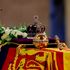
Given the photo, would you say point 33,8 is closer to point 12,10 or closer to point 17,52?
point 12,10

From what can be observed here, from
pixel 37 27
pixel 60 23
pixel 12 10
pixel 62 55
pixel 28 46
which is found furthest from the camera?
pixel 12 10

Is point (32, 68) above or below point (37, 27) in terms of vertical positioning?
below

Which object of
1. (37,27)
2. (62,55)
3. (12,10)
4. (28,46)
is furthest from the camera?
(12,10)

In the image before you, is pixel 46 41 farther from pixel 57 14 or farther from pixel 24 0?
pixel 24 0

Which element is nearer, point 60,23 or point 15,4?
point 60,23

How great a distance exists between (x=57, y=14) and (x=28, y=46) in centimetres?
239

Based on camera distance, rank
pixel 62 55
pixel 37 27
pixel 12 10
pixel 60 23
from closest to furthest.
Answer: pixel 62 55
pixel 37 27
pixel 60 23
pixel 12 10

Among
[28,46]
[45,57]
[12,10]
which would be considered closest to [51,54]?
[45,57]

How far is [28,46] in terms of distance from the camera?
5.57 ft

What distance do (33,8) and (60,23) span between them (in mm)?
875

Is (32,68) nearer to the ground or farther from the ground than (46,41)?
nearer to the ground

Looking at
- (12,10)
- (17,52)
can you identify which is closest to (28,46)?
(17,52)

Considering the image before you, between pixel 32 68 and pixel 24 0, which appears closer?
pixel 32 68

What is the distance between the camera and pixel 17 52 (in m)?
1.63
